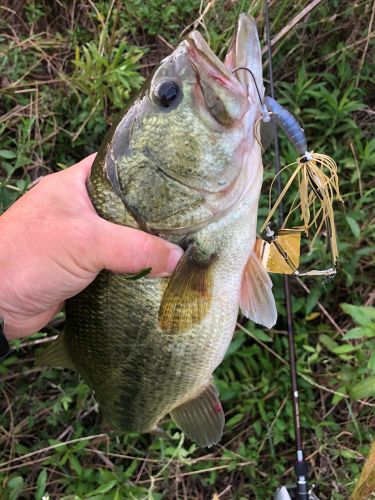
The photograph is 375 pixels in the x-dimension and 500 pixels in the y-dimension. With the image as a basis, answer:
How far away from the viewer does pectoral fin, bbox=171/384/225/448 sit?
6.74 ft

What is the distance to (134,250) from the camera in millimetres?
1598

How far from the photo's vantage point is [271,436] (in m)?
2.61

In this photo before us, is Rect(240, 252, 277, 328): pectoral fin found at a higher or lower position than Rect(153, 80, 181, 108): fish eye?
lower

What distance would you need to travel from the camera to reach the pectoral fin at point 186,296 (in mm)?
1649

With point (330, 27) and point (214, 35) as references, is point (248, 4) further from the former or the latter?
point (330, 27)

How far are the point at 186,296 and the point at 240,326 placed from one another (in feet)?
3.54

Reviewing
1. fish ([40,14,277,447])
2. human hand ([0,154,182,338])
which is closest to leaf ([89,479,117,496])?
fish ([40,14,277,447])

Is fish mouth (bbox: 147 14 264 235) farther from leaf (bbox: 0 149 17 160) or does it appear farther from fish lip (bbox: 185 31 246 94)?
leaf (bbox: 0 149 17 160)

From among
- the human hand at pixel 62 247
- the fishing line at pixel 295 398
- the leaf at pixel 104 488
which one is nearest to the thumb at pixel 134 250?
the human hand at pixel 62 247

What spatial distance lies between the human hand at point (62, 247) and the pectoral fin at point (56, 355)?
182 mm

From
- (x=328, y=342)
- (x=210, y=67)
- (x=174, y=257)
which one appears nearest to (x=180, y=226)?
(x=174, y=257)

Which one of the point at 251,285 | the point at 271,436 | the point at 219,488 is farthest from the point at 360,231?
the point at 219,488

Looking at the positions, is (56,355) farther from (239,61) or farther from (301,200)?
(239,61)

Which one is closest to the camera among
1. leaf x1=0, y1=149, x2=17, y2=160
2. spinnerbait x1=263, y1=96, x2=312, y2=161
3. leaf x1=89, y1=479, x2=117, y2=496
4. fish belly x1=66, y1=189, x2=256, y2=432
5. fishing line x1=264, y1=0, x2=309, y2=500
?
spinnerbait x1=263, y1=96, x2=312, y2=161
